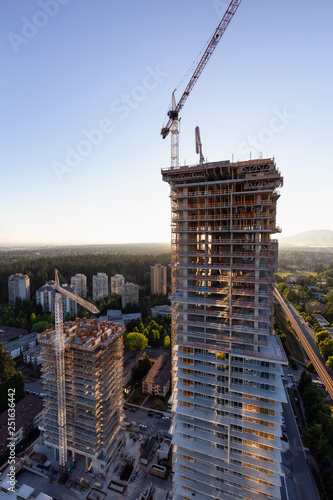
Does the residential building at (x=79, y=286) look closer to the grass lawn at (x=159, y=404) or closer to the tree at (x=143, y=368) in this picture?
the tree at (x=143, y=368)

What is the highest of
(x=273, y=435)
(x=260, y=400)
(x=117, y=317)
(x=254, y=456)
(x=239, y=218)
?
(x=239, y=218)

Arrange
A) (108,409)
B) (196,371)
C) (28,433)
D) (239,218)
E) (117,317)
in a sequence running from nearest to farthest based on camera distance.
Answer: (239,218) → (196,371) → (108,409) → (28,433) → (117,317)

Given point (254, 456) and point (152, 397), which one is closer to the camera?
point (254, 456)

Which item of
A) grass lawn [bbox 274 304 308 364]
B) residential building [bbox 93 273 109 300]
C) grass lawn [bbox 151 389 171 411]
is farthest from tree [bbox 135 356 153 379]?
residential building [bbox 93 273 109 300]

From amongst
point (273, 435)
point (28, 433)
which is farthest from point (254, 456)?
point (28, 433)

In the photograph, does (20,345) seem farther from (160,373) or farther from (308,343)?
(308,343)

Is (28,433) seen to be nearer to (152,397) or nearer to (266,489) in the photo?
(152,397)

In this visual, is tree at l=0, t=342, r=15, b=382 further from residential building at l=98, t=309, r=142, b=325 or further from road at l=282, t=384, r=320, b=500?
road at l=282, t=384, r=320, b=500
